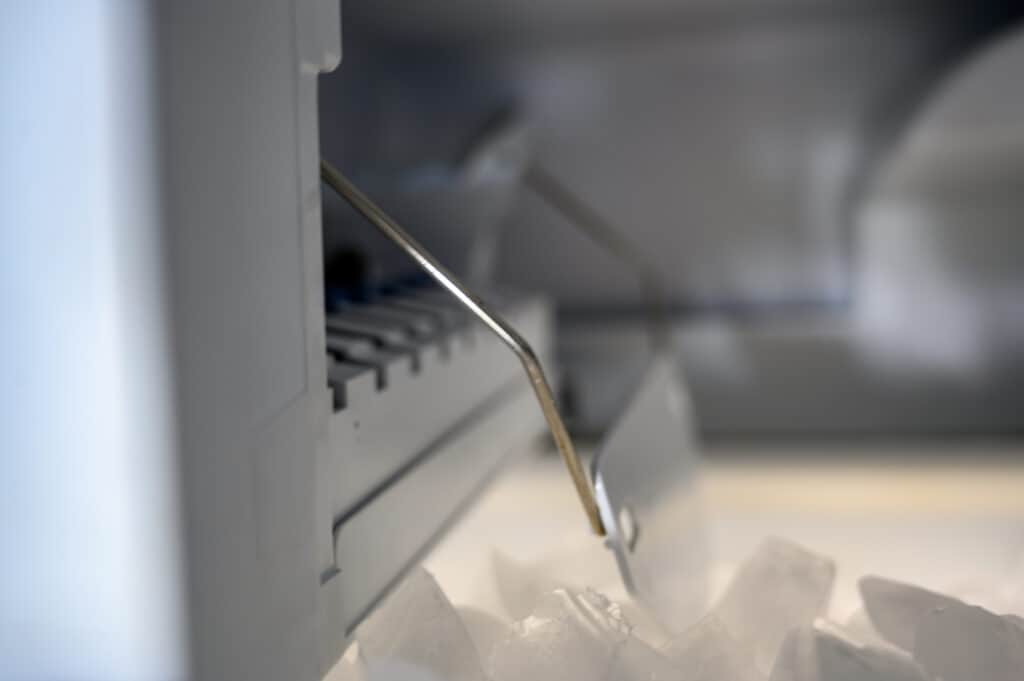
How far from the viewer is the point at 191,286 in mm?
329

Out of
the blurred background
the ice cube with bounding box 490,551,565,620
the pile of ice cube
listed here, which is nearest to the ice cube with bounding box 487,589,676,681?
the pile of ice cube

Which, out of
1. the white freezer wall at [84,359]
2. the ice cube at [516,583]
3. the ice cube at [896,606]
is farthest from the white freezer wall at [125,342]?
the ice cube at [896,606]

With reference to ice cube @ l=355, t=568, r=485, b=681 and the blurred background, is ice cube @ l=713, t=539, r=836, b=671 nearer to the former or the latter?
ice cube @ l=355, t=568, r=485, b=681

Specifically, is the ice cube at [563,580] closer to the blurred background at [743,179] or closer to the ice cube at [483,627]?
the ice cube at [483,627]

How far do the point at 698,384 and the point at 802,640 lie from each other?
3.09 feet

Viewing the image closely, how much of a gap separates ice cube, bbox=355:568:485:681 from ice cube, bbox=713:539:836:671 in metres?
0.15

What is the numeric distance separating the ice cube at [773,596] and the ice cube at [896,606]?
0.11 feet

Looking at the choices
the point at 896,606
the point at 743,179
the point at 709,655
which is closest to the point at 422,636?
the point at 709,655

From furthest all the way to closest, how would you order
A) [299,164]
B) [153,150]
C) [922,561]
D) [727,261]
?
[727,261]
[922,561]
[299,164]
[153,150]

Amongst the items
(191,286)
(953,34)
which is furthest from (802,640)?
(953,34)

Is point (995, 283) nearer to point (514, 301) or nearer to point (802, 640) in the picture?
point (514, 301)

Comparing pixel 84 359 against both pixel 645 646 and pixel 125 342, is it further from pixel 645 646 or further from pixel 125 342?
pixel 645 646

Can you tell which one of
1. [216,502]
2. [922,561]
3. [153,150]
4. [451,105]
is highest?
[451,105]

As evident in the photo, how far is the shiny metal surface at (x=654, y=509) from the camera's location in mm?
529
